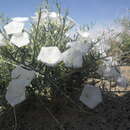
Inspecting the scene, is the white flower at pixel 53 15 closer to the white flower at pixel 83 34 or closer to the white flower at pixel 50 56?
the white flower at pixel 83 34

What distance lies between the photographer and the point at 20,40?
1.17 meters

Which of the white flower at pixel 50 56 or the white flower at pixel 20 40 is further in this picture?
the white flower at pixel 20 40

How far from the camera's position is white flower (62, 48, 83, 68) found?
1.04m

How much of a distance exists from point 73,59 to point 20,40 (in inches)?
12.5

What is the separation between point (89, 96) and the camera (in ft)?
3.61

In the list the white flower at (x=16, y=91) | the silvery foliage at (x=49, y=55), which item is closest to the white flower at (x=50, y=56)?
the silvery foliage at (x=49, y=55)

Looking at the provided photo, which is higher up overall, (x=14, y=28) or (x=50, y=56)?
(x=14, y=28)

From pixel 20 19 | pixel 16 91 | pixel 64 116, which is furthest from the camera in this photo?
pixel 20 19

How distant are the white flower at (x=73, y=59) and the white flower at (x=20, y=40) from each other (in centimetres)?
24

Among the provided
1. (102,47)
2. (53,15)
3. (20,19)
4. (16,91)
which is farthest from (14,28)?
(102,47)

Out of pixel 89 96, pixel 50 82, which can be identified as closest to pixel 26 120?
pixel 50 82

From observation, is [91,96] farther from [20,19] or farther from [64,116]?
[20,19]

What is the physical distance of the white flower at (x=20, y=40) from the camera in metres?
1.16

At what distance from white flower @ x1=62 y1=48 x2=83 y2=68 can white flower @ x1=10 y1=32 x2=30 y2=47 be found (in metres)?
0.24
